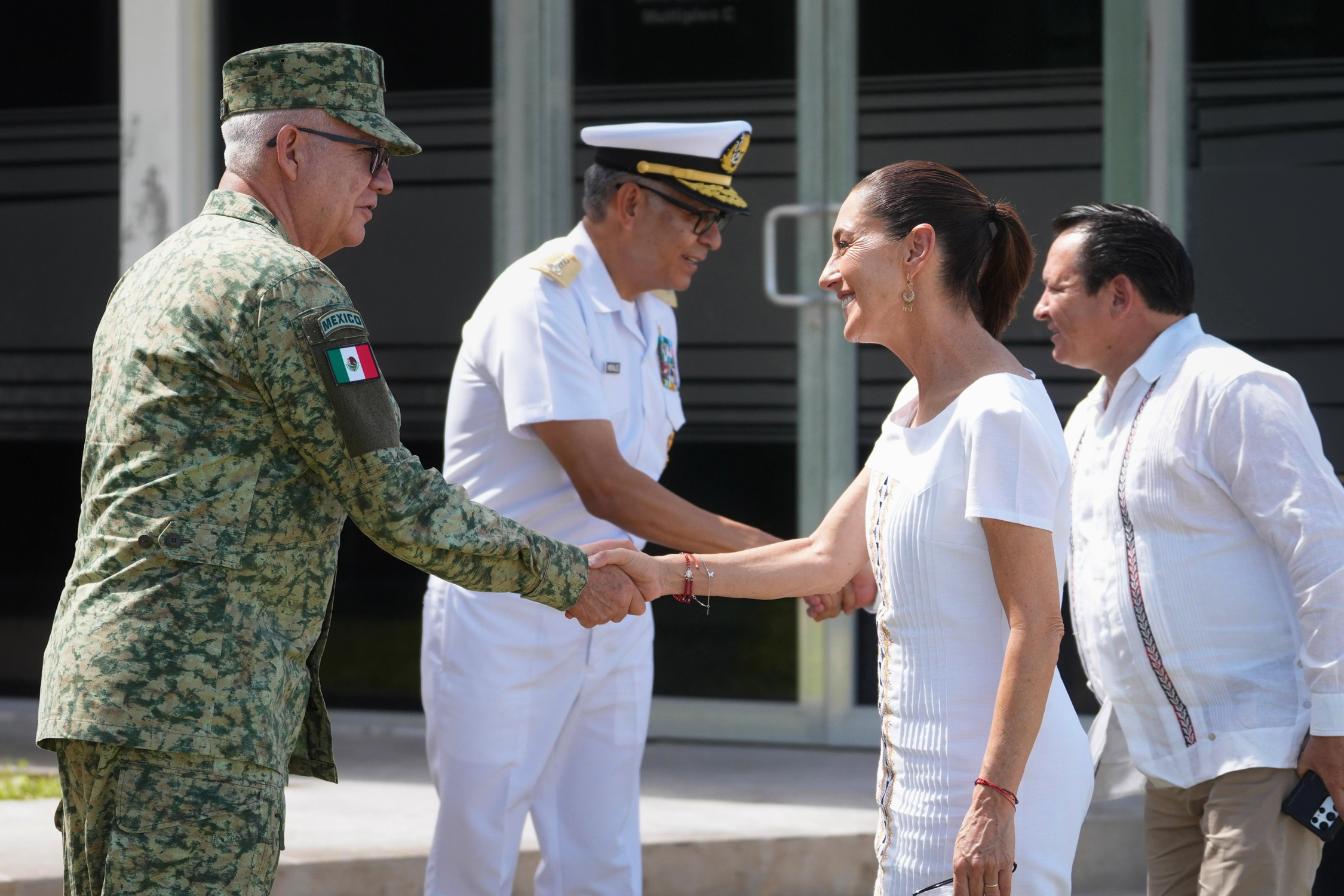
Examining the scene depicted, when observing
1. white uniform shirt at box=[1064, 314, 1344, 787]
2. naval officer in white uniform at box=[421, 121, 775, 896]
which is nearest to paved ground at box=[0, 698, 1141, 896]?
naval officer in white uniform at box=[421, 121, 775, 896]

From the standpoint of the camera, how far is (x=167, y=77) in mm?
5184

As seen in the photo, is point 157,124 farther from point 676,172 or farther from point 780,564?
point 780,564

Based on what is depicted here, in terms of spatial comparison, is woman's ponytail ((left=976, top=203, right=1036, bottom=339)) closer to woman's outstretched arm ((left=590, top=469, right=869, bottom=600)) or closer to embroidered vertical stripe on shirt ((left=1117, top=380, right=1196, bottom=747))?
woman's outstretched arm ((left=590, top=469, right=869, bottom=600))

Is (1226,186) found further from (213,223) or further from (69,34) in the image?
(69,34)

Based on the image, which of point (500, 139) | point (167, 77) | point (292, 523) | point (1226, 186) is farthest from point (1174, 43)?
point (292, 523)

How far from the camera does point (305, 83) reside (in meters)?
2.21

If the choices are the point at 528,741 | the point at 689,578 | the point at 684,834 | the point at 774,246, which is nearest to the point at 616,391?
the point at 689,578

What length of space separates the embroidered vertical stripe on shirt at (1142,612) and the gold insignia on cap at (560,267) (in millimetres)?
1108

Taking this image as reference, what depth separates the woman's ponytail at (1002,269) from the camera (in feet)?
7.41

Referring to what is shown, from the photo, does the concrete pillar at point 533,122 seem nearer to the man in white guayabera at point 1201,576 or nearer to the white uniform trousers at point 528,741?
the white uniform trousers at point 528,741

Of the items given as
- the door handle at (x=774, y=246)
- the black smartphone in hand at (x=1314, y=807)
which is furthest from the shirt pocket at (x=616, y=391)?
the door handle at (x=774, y=246)

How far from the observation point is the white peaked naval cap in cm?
320

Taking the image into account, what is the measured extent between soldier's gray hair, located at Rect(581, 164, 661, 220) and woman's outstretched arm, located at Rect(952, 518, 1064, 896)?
1430 millimetres

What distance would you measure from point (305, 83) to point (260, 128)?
9 cm
